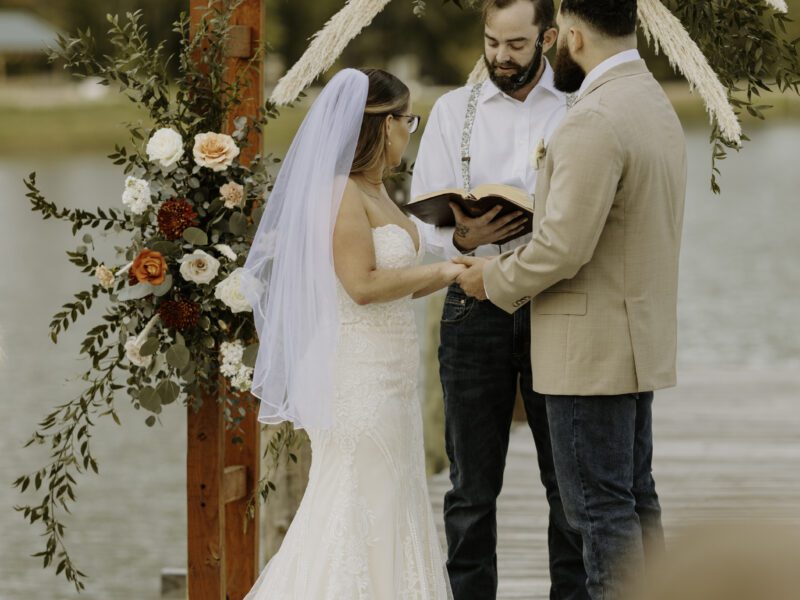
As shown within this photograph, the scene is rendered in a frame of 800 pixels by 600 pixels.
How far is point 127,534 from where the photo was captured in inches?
311

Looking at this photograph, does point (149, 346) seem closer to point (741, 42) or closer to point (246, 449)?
point (246, 449)

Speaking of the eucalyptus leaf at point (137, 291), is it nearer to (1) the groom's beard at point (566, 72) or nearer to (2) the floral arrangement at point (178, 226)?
(2) the floral arrangement at point (178, 226)

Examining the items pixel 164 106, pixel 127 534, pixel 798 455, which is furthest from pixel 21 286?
pixel 164 106

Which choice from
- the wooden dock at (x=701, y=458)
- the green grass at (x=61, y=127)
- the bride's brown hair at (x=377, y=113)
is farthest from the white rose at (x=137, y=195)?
the green grass at (x=61, y=127)

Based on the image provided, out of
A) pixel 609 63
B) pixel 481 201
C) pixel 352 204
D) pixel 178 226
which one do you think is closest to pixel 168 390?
pixel 178 226

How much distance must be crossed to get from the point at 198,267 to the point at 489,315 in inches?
31.2

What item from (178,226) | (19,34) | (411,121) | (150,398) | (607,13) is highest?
(19,34)

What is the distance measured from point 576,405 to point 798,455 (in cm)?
423

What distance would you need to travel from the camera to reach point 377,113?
325 cm

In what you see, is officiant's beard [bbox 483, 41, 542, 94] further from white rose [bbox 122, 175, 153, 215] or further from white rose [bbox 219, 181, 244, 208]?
white rose [bbox 122, 175, 153, 215]

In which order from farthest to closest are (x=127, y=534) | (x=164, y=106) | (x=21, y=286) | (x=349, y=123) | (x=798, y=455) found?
(x=21, y=286) < (x=127, y=534) < (x=798, y=455) < (x=164, y=106) < (x=349, y=123)

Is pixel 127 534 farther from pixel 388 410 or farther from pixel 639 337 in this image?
pixel 639 337

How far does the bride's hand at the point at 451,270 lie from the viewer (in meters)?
3.23

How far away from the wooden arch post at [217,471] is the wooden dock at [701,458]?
4.03 feet
